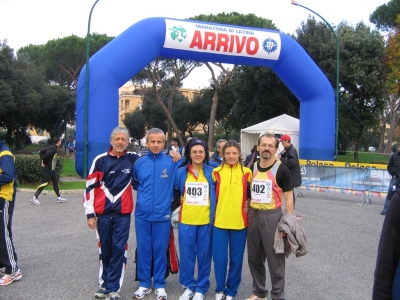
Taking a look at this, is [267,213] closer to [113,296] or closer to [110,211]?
[110,211]

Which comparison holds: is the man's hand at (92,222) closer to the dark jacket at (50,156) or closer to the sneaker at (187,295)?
the sneaker at (187,295)

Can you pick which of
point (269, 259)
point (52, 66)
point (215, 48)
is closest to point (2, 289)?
point (269, 259)

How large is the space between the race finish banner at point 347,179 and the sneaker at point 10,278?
9.35 m

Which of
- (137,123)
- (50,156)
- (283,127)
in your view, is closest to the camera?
(50,156)

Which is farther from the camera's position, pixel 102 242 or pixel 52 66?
pixel 52 66

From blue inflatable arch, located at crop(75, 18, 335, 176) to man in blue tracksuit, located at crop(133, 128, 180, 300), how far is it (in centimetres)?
1001

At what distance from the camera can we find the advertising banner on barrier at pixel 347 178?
37.0 ft

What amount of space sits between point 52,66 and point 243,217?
148 ft

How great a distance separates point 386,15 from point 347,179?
25.2 m

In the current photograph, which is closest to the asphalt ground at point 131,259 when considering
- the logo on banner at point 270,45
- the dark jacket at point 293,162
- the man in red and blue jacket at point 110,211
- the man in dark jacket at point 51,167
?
the man in red and blue jacket at point 110,211

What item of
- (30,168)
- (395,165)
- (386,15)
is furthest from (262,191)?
(386,15)

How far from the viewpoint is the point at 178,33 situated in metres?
14.3

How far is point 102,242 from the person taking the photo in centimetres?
414

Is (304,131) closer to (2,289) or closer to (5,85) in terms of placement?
(2,289)
